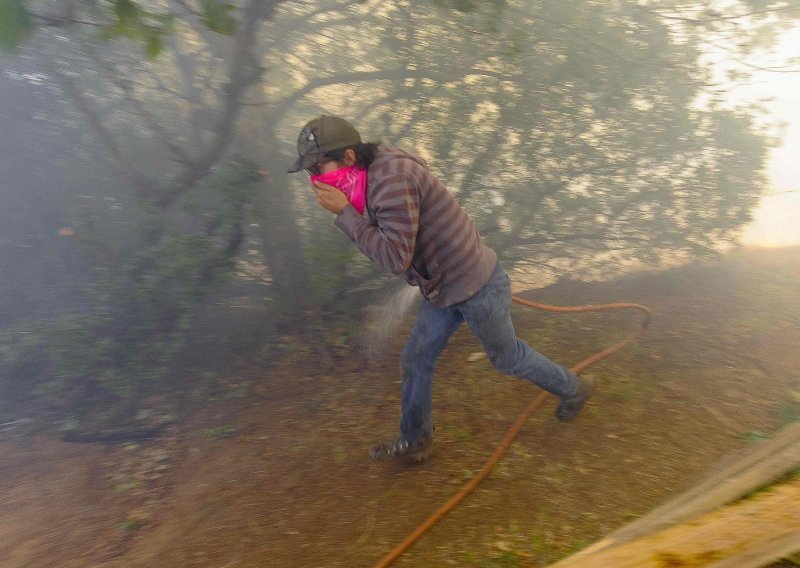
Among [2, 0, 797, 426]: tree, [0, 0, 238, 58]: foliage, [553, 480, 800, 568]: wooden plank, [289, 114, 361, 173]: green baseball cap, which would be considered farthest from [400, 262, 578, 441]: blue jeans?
[0, 0, 238, 58]: foliage

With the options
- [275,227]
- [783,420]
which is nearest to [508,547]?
[783,420]

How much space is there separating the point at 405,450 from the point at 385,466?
19 cm

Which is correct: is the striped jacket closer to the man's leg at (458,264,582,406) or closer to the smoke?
the man's leg at (458,264,582,406)

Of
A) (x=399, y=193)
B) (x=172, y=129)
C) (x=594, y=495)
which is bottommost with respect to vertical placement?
(x=594, y=495)

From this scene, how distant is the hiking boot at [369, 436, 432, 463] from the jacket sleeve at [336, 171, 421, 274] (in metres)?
1.19

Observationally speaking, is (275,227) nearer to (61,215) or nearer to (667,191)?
(61,215)

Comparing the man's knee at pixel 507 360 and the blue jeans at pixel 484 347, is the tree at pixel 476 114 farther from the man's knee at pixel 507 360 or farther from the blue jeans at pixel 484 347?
the man's knee at pixel 507 360

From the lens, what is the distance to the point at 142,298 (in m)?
→ 3.93

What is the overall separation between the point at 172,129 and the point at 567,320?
366 centimetres

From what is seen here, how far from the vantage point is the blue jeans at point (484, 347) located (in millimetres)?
2814

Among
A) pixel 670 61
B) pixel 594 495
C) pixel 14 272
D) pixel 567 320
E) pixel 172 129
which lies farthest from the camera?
pixel 670 61

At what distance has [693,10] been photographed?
5.54 m

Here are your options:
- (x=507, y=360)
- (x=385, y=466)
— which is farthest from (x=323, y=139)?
(x=385, y=466)

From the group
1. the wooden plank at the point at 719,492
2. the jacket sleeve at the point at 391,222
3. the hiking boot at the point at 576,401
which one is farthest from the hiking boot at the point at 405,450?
the wooden plank at the point at 719,492
